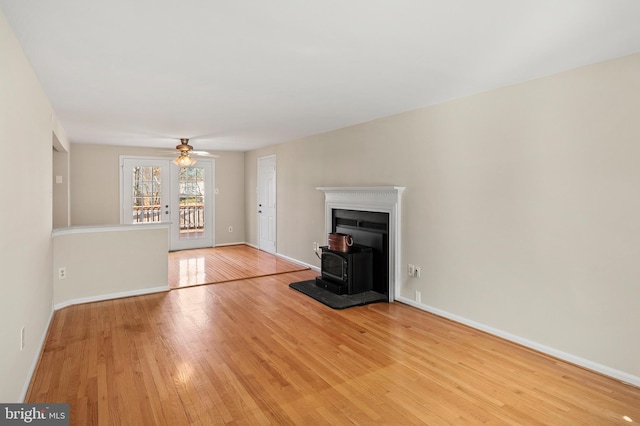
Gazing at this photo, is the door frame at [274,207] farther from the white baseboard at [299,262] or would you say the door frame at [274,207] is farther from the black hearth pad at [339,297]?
the black hearth pad at [339,297]

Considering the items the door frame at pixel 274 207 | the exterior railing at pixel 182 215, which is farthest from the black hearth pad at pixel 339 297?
the exterior railing at pixel 182 215

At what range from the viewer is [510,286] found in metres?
3.25

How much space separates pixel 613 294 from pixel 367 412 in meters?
1.99

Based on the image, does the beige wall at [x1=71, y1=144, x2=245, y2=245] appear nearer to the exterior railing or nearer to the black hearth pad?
the exterior railing

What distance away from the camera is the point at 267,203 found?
7707 millimetres

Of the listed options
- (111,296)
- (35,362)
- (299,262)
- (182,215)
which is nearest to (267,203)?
(299,262)

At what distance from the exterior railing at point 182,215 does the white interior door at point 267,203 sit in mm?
1431

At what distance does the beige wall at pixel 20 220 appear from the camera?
1952 mm

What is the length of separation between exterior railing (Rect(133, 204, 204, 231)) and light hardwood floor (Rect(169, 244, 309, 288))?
2.00 ft

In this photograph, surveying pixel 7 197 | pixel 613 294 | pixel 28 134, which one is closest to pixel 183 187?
pixel 28 134

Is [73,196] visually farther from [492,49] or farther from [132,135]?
[492,49]

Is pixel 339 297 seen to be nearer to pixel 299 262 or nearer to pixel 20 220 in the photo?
pixel 299 262

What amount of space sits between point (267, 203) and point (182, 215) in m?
2.01

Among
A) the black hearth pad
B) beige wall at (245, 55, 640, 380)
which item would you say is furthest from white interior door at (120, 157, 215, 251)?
beige wall at (245, 55, 640, 380)
